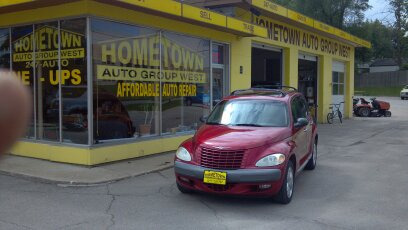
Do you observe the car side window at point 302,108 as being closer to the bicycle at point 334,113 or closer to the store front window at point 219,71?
the store front window at point 219,71

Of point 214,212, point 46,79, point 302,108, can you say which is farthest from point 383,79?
point 214,212

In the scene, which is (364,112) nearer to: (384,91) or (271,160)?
(271,160)

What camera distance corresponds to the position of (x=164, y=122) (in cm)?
1226

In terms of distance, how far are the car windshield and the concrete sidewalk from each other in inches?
83.8

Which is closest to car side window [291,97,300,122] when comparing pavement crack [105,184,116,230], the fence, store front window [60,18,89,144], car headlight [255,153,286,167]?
car headlight [255,153,286,167]

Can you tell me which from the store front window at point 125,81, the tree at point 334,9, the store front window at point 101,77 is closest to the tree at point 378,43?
the tree at point 334,9

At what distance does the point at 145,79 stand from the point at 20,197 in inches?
193

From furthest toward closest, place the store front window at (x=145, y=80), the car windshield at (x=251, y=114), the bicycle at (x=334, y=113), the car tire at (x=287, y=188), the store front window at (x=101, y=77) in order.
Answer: the bicycle at (x=334, y=113) → the store front window at (x=145, y=80) → the store front window at (x=101, y=77) → the car windshield at (x=251, y=114) → the car tire at (x=287, y=188)

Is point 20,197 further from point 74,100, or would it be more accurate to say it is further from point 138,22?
point 138,22

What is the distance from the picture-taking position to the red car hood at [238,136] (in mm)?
6840

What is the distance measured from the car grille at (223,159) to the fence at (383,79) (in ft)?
236

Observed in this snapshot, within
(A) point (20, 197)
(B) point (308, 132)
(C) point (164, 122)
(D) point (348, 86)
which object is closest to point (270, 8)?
(C) point (164, 122)

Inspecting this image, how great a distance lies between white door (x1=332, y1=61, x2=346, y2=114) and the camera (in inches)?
1030

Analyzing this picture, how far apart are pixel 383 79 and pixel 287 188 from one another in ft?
241
